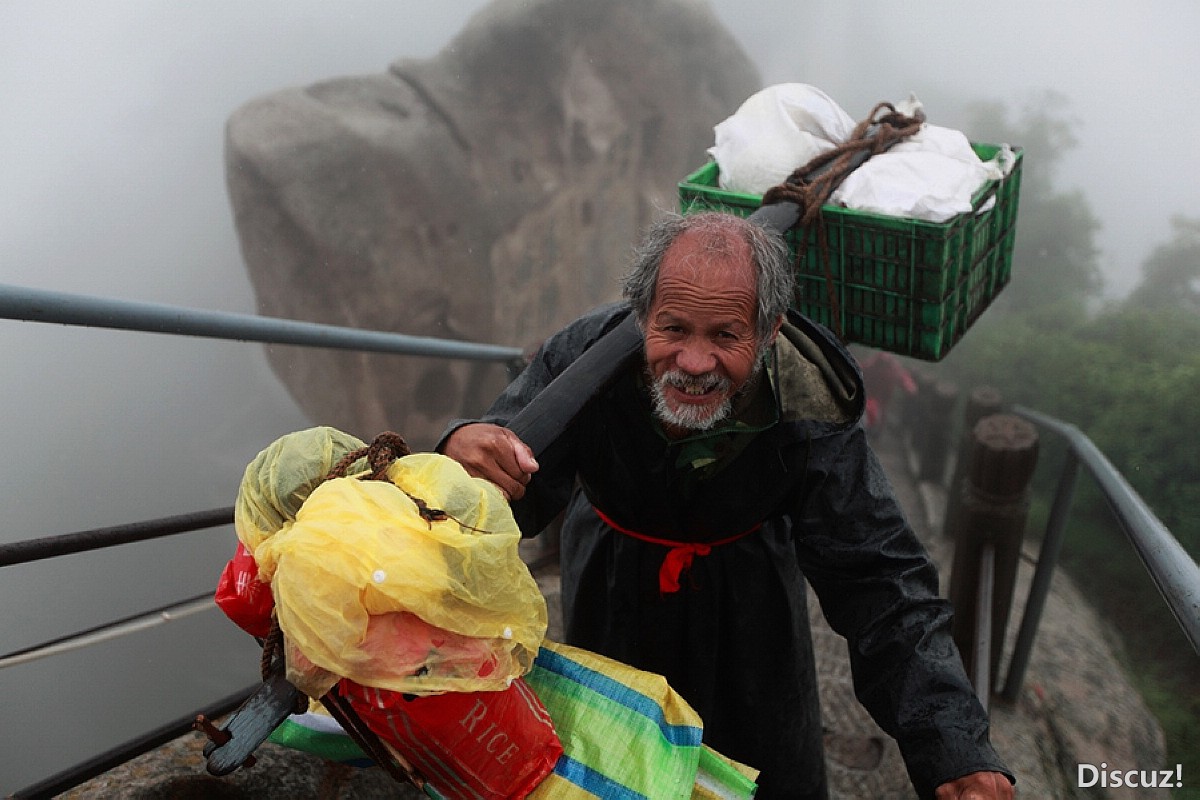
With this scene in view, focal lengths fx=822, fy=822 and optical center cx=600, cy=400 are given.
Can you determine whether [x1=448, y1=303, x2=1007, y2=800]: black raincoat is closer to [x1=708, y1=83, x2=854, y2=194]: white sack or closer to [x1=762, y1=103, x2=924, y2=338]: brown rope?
[x1=762, y1=103, x2=924, y2=338]: brown rope

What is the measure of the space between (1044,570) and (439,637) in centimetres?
248

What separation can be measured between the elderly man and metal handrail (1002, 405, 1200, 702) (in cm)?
35

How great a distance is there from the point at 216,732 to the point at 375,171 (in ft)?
40.0

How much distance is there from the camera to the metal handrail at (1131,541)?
1309mm

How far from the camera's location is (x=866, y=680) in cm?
154

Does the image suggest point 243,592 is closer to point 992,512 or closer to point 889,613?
point 889,613

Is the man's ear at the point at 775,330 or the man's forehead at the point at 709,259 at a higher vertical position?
the man's forehead at the point at 709,259

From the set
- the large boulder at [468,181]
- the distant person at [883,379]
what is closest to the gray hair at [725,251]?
the distant person at [883,379]

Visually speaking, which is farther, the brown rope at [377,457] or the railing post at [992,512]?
the railing post at [992,512]

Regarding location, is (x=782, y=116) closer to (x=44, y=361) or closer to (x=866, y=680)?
(x=866, y=680)

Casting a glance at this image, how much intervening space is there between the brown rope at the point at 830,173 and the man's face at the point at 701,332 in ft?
2.15

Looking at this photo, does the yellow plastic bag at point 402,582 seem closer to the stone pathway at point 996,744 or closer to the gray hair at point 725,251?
the gray hair at point 725,251

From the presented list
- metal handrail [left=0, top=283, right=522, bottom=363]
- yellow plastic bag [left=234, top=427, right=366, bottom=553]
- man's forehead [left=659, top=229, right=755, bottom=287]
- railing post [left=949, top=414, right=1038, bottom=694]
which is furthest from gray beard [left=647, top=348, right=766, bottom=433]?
railing post [left=949, top=414, right=1038, bottom=694]

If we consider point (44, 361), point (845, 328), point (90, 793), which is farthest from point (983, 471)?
point (44, 361)
